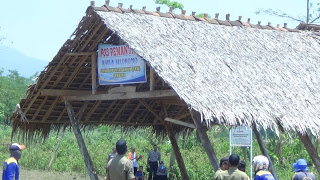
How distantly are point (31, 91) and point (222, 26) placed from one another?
3939 millimetres

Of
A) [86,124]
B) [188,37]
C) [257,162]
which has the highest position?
[188,37]

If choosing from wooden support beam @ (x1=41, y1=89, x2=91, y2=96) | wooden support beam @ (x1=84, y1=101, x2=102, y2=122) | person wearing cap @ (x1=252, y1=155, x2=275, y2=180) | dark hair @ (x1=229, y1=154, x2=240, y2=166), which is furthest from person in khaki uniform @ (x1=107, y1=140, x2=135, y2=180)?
wooden support beam @ (x1=84, y1=101, x2=102, y2=122)

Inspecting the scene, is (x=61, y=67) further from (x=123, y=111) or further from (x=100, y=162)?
(x=100, y=162)

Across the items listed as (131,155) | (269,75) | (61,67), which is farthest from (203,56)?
(131,155)

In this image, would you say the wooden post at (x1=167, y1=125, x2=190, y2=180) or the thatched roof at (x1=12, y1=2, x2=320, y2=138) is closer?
the thatched roof at (x1=12, y1=2, x2=320, y2=138)

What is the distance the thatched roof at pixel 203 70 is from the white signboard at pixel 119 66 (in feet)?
0.89

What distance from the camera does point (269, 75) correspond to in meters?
12.8

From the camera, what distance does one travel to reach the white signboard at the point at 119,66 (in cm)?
1209

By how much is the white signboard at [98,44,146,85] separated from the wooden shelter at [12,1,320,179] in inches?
7.5

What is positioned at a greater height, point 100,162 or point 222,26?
point 222,26

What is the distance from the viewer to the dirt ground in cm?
2238

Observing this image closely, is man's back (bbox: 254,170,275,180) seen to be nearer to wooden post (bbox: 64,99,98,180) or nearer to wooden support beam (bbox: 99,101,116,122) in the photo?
wooden post (bbox: 64,99,98,180)

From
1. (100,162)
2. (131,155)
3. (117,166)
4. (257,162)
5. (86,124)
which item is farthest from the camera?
(100,162)

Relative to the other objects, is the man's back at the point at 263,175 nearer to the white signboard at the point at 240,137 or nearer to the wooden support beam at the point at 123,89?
the wooden support beam at the point at 123,89
